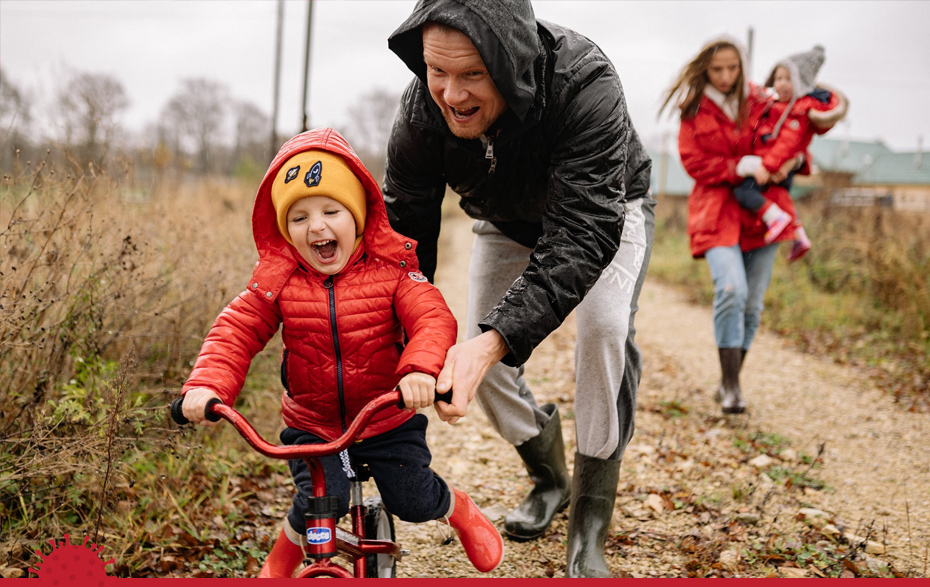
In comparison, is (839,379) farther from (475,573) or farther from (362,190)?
(362,190)

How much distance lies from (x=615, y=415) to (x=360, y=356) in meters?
1.07

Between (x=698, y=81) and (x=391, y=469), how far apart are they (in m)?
3.85

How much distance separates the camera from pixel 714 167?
17.1ft

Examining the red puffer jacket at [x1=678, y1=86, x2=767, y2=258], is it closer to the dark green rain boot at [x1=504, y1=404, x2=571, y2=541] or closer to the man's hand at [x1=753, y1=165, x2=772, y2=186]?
the man's hand at [x1=753, y1=165, x2=772, y2=186]

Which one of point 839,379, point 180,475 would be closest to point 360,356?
point 180,475

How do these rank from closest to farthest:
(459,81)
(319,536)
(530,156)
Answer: (319,536) < (459,81) < (530,156)

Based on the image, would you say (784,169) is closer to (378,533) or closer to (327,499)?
(378,533)

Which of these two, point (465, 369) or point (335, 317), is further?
point (335, 317)

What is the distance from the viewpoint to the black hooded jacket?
2.22m

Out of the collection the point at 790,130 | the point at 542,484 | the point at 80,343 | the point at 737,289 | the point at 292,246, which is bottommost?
the point at 542,484

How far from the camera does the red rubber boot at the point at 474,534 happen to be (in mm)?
2701

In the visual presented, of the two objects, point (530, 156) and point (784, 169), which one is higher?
point (530, 156)

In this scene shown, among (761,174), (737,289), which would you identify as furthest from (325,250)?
(761,174)

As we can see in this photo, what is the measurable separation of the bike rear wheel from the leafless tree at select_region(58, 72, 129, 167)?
2.54 meters
